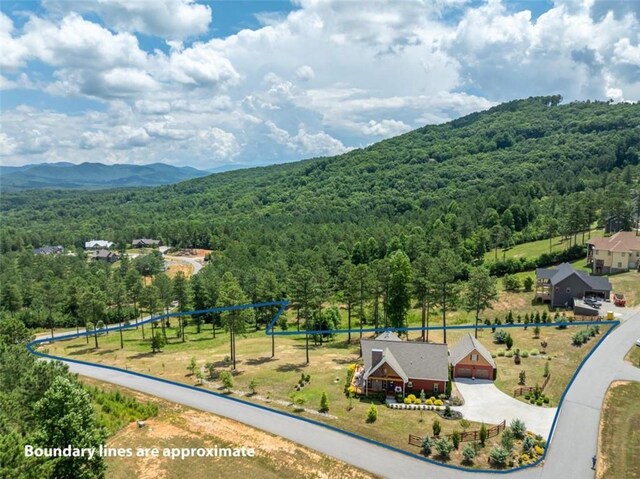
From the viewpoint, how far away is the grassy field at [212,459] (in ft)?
95.3

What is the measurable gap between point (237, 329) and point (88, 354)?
24.0 m

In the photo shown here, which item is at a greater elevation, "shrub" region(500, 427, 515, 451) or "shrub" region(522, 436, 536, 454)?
"shrub" region(500, 427, 515, 451)

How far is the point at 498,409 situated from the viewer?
38094 mm

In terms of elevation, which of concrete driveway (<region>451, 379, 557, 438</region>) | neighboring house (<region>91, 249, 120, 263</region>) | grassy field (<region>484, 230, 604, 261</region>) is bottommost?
concrete driveway (<region>451, 379, 557, 438</region>)

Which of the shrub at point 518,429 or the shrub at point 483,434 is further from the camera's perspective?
the shrub at point 518,429

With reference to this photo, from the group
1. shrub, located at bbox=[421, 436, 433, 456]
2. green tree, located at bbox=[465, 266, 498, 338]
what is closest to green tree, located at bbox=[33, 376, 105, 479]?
shrub, located at bbox=[421, 436, 433, 456]

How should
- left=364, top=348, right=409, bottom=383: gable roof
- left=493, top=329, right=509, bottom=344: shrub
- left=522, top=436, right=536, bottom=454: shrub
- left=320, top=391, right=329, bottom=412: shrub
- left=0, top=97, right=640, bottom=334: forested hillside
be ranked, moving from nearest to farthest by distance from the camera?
left=522, top=436, right=536, bottom=454: shrub
left=320, top=391, right=329, bottom=412: shrub
left=364, top=348, right=409, bottom=383: gable roof
left=493, top=329, right=509, bottom=344: shrub
left=0, top=97, right=640, bottom=334: forested hillside

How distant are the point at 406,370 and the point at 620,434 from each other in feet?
56.0

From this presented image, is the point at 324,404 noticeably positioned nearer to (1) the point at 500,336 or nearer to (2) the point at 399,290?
(2) the point at 399,290

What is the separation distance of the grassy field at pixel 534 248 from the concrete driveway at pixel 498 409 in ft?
189

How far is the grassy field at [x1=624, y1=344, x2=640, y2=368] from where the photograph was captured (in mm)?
44812

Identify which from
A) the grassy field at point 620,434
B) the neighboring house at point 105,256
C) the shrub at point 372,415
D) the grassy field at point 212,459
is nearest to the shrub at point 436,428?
the shrub at point 372,415

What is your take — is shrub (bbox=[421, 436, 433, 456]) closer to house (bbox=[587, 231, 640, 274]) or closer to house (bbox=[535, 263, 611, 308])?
house (bbox=[535, 263, 611, 308])

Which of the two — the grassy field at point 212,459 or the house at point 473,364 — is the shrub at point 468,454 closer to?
the grassy field at point 212,459
